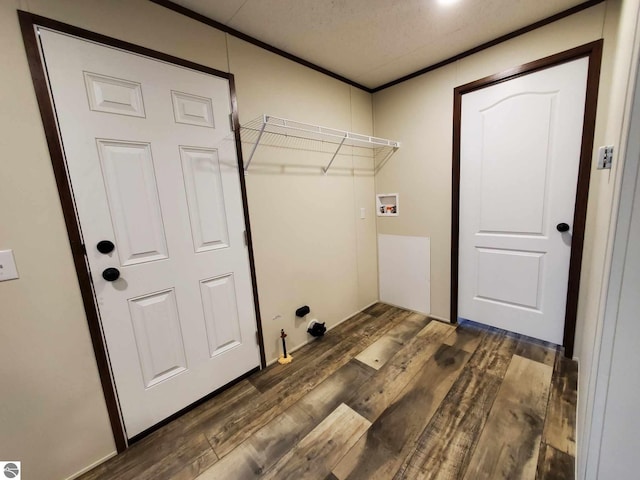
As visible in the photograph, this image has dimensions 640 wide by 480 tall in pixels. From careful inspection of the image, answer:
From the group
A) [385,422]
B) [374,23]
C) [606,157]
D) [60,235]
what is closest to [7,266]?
[60,235]

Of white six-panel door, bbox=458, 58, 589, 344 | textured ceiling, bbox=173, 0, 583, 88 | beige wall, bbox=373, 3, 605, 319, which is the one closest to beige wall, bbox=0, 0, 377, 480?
textured ceiling, bbox=173, 0, 583, 88

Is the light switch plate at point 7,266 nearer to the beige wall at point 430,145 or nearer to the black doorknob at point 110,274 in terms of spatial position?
the black doorknob at point 110,274

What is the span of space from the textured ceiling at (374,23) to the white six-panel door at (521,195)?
0.40 m

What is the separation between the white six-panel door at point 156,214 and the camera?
121 cm

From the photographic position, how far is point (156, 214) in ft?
4.66

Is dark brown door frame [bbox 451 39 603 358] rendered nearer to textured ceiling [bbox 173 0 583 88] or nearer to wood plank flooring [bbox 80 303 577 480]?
textured ceiling [bbox 173 0 583 88]

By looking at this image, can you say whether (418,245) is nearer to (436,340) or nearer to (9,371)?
(436,340)

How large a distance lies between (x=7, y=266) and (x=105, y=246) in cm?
32

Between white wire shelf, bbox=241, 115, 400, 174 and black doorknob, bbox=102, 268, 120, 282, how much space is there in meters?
0.94

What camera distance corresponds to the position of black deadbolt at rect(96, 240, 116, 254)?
126cm

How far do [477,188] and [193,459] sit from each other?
2.61 metres

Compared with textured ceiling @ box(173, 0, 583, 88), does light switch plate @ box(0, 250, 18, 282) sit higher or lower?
lower

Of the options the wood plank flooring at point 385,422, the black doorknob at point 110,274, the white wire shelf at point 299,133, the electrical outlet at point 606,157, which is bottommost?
the wood plank flooring at point 385,422

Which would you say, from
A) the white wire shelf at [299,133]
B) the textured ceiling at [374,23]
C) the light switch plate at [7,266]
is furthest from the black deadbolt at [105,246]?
the textured ceiling at [374,23]
